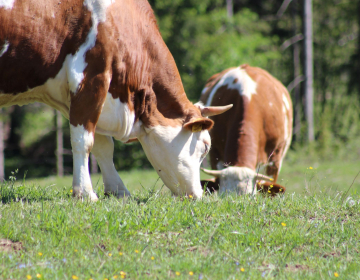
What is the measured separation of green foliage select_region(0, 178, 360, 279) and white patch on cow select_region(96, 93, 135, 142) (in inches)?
31.9

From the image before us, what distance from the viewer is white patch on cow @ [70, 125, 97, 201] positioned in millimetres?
4301

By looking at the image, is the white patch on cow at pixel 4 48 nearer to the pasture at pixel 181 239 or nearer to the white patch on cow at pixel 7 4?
the white patch on cow at pixel 7 4

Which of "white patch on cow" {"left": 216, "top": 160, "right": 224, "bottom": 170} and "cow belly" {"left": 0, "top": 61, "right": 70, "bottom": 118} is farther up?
"cow belly" {"left": 0, "top": 61, "right": 70, "bottom": 118}

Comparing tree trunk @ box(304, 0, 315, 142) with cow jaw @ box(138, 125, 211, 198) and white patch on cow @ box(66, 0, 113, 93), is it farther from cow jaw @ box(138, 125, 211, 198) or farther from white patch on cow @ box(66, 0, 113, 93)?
white patch on cow @ box(66, 0, 113, 93)

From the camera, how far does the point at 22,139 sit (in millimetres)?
22156

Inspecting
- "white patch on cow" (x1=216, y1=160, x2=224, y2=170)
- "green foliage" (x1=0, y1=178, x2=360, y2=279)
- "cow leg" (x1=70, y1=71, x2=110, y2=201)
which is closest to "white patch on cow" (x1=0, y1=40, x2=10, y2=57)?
"cow leg" (x1=70, y1=71, x2=110, y2=201)

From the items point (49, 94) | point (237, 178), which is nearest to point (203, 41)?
point (237, 178)

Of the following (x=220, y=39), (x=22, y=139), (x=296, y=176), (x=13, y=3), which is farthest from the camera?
(x=22, y=139)

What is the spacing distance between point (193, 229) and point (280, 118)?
4.04 m

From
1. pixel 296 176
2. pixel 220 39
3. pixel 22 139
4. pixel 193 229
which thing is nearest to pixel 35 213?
pixel 193 229

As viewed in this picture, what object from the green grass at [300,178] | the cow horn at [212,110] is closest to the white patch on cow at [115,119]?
the cow horn at [212,110]

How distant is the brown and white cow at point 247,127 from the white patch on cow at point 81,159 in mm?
1997

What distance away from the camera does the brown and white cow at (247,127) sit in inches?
237

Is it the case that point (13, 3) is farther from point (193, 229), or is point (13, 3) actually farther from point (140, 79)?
point (193, 229)
